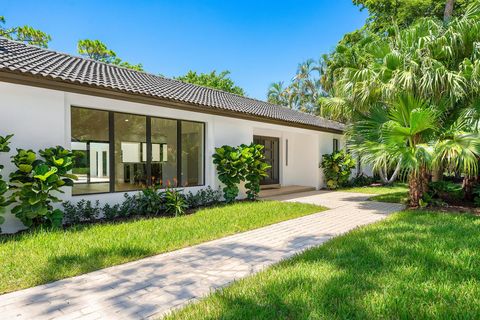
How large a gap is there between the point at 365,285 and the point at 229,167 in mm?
6917

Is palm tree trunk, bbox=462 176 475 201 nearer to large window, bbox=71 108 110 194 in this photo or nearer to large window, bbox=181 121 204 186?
large window, bbox=181 121 204 186

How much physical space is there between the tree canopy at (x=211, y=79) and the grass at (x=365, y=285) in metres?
33.5

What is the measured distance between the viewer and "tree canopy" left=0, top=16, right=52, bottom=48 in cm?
2652

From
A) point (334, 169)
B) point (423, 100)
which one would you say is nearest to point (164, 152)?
point (423, 100)

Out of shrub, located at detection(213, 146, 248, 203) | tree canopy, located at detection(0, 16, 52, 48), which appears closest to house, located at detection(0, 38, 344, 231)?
shrub, located at detection(213, 146, 248, 203)

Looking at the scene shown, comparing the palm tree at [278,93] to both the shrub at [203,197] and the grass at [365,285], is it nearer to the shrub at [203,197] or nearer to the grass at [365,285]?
the shrub at [203,197]

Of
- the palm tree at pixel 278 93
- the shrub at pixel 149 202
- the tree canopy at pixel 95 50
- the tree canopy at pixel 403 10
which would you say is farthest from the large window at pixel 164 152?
the palm tree at pixel 278 93

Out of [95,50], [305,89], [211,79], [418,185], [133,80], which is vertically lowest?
[418,185]

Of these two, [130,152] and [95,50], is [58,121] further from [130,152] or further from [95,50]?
[95,50]

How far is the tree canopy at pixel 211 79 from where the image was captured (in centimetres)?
3706

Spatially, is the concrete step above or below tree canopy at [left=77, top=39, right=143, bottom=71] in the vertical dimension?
below

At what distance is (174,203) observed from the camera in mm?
8406

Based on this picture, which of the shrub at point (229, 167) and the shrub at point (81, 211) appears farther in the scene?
the shrub at point (229, 167)

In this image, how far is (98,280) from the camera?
Answer: 13.1 ft
